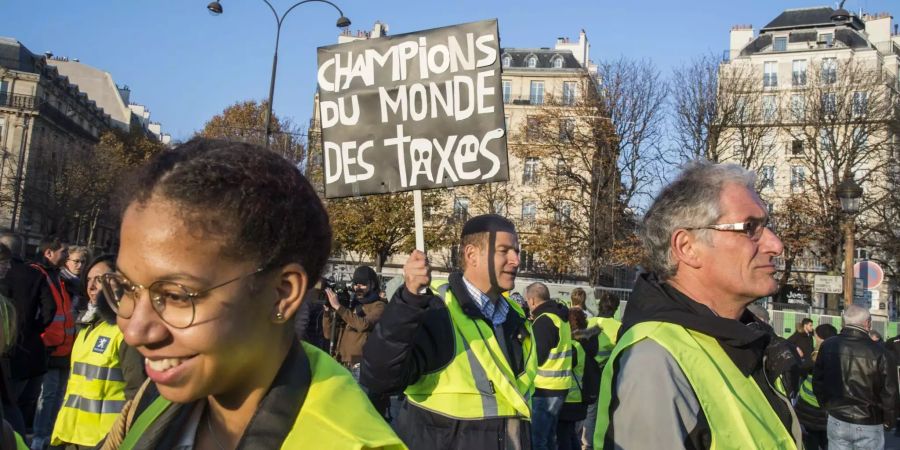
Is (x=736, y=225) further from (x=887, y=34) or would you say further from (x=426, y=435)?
(x=887, y=34)

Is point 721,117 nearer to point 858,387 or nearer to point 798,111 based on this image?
point 798,111

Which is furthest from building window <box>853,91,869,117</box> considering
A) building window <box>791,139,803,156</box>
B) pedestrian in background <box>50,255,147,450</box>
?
pedestrian in background <box>50,255,147,450</box>

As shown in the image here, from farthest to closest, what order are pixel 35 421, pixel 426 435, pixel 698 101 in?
pixel 698 101
pixel 35 421
pixel 426 435

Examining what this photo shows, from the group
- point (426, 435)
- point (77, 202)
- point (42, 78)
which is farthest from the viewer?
point (42, 78)

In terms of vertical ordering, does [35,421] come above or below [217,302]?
below

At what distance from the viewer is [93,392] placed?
4426mm

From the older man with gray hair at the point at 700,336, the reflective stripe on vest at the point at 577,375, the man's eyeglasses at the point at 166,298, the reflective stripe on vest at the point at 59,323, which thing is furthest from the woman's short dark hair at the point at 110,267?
the reflective stripe on vest at the point at 577,375

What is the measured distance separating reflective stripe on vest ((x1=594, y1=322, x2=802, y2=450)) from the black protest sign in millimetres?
2619

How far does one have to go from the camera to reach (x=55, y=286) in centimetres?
743

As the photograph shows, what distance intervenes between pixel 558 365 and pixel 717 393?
5.15m

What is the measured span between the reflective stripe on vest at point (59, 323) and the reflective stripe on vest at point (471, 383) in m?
4.94

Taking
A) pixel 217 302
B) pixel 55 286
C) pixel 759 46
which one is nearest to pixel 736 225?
pixel 217 302

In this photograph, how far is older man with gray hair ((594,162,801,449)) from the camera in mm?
2199

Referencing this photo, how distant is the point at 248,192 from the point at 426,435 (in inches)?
107
